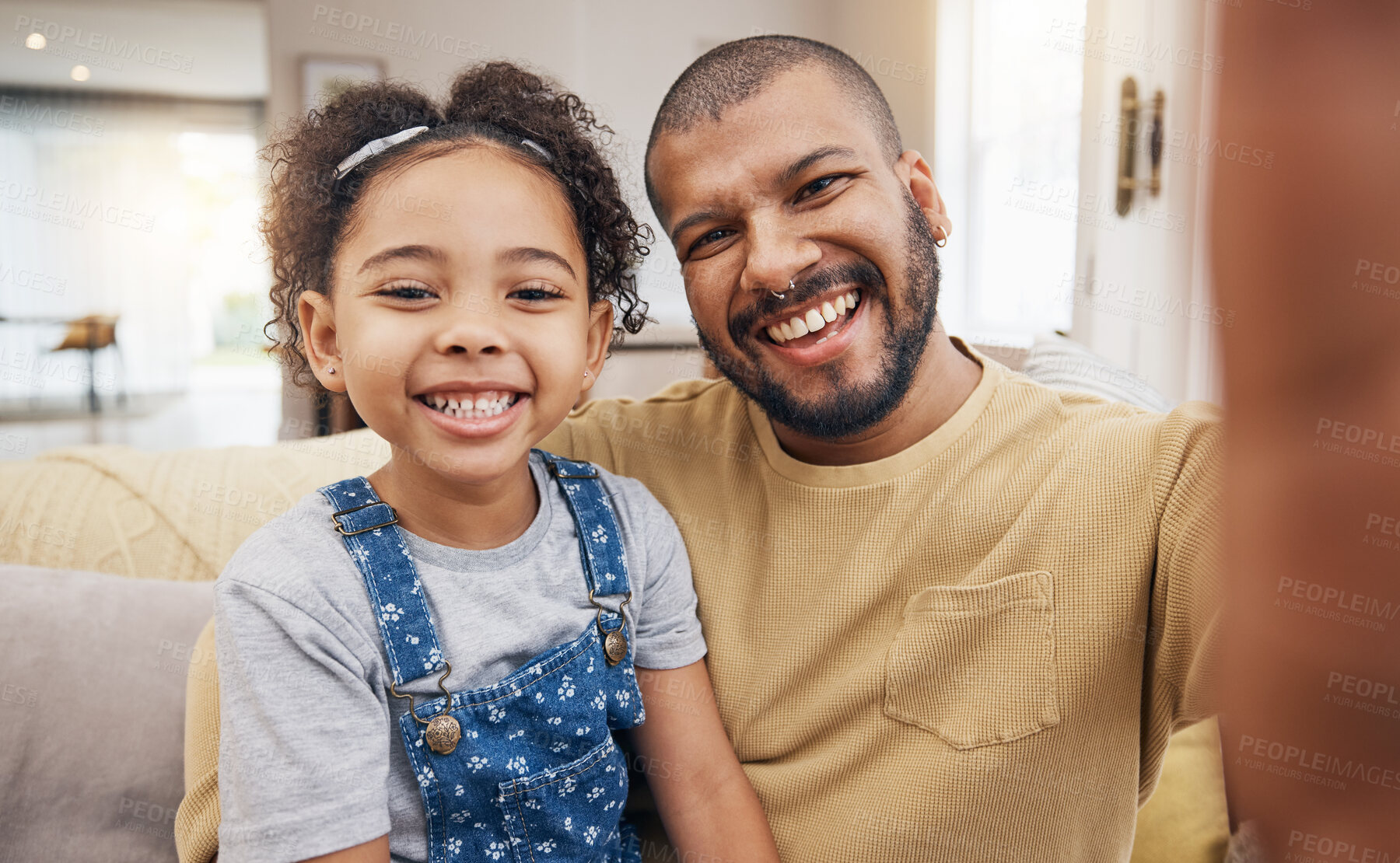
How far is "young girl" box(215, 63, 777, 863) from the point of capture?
0.77 meters

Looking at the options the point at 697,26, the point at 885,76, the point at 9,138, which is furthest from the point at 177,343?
the point at 885,76

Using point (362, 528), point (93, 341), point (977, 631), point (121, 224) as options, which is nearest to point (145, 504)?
point (362, 528)

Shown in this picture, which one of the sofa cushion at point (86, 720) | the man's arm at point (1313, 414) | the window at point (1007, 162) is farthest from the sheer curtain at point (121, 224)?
the man's arm at point (1313, 414)

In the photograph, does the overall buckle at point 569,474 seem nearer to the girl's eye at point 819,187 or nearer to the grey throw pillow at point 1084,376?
the girl's eye at point 819,187

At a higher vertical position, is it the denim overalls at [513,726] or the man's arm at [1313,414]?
the man's arm at [1313,414]

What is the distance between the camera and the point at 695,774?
100 centimetres

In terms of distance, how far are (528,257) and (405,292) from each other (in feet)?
0.41

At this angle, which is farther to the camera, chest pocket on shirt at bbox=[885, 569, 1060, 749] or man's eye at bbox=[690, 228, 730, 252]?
man's eye at bbox=[690, 228, 730, 252]

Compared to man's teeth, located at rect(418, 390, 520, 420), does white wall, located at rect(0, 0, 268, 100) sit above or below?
above

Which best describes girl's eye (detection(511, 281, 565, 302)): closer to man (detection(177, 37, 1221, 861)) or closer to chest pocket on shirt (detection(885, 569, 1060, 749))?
man (detection(177, 37, 1221, 861))

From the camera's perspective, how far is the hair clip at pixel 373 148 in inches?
38.1

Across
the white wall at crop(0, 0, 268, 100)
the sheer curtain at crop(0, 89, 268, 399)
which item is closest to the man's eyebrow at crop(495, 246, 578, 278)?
the white wall at crop(0, 0, 268, 100)

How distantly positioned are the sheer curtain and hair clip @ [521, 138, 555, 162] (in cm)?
879

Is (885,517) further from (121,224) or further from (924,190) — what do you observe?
(121,224)
